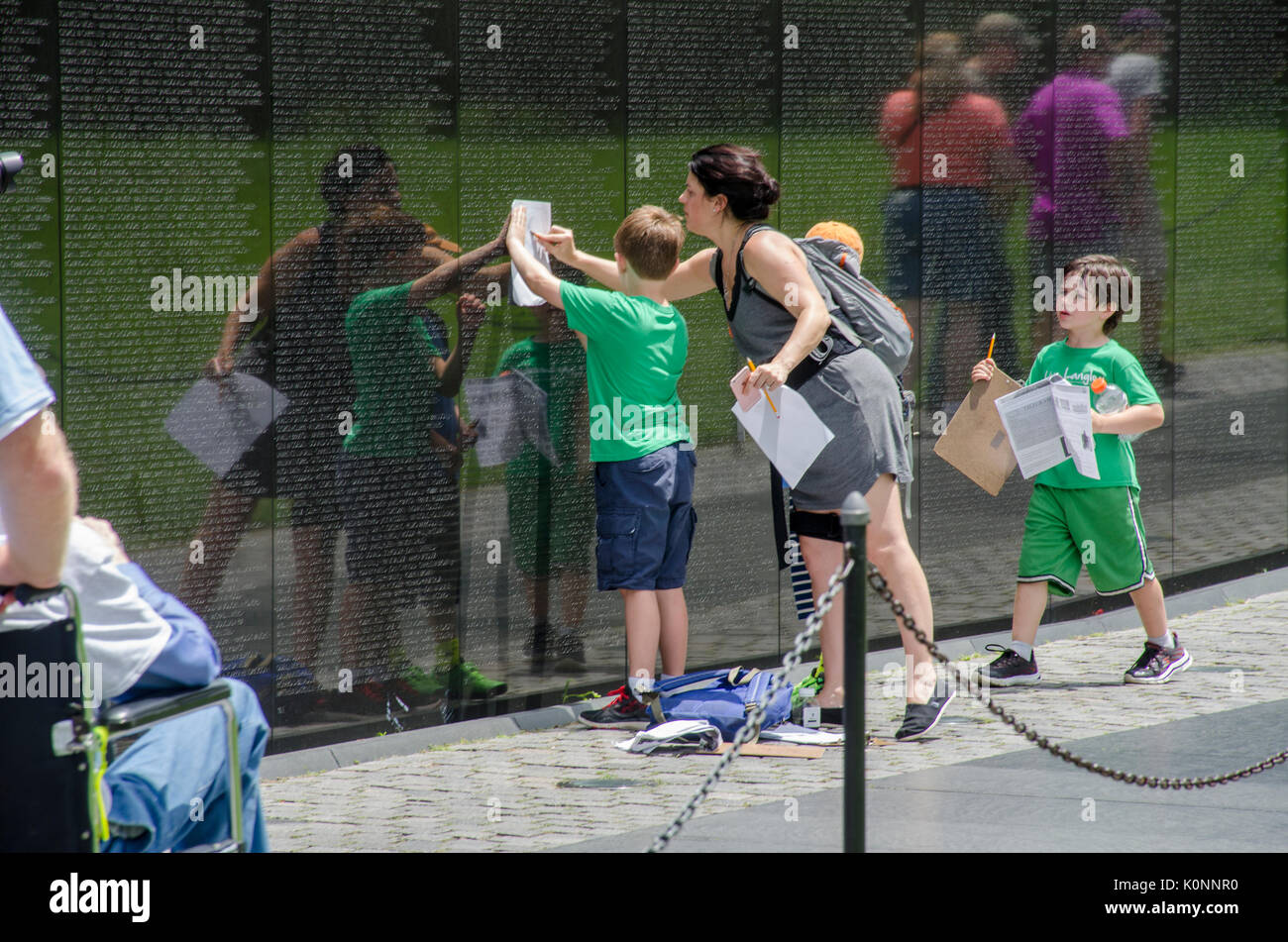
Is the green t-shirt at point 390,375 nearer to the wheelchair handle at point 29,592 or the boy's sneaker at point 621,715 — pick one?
the boy's sneaker at point 621,715

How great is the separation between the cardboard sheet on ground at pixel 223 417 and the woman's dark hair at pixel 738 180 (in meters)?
1.71

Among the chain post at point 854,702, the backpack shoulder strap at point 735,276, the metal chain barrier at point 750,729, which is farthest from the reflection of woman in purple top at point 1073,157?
the chain post at point 854,702

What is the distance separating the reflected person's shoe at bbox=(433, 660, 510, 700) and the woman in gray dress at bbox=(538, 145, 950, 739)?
4.22ft

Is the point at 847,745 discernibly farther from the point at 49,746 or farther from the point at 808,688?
the point at 808,688

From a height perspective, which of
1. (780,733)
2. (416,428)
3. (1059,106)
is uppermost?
(1059,106)

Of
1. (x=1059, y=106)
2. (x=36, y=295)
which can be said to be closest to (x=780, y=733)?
(x=36, y=295)

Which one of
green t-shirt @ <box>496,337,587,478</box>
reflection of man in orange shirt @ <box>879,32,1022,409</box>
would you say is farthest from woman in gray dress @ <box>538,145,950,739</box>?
reflection of man in orange shirt @ <box>879,32,1022,409</box>

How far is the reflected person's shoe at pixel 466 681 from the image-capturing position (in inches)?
266

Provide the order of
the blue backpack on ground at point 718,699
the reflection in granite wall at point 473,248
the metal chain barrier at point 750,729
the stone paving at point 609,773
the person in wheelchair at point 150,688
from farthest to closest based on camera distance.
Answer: the blue backpack on ground at point 718,699
the reflection in granite wall at point 473,248
the stone paving at point 609,773
the metal chain barrier at point 750,729
the person in wheelchair at point 150,688

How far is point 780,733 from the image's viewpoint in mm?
6445

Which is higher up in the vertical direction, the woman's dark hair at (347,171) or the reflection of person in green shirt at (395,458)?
the woman's dark hair at (347,171)

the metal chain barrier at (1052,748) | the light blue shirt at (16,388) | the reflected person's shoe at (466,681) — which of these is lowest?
the reflected person's shoe at (466,681)
